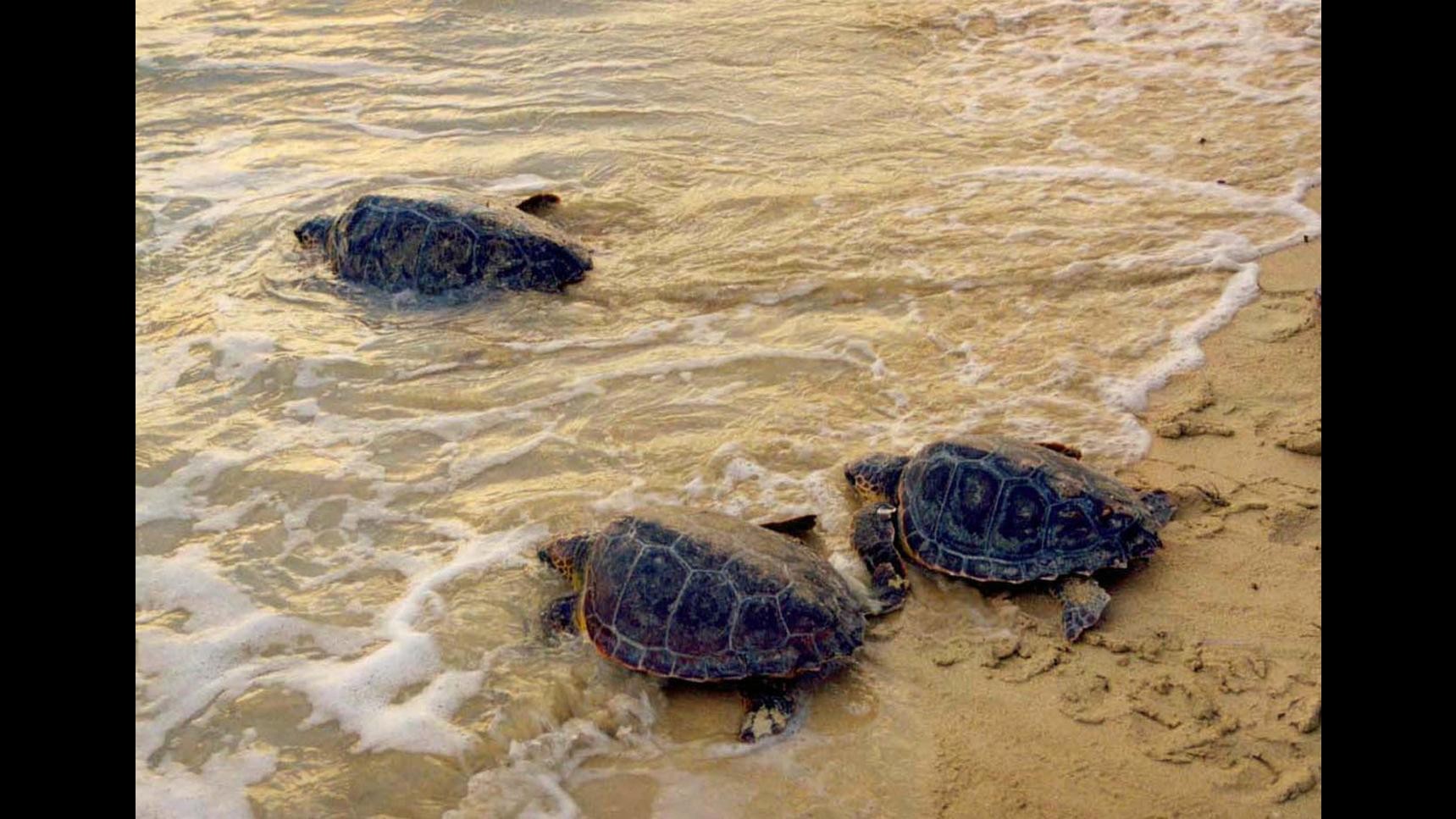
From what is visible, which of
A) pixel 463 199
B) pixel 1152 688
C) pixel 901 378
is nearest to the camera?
pixel 1152 688

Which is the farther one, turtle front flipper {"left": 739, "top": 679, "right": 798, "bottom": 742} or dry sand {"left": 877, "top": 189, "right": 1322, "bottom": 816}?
turtle front flipper {"left": 739, "top": 679, "right": 798, "bottom": 742}

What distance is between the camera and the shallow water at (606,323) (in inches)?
161

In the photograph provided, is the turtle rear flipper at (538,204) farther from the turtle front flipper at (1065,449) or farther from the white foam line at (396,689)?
the turtle front flipper at (1065,449)

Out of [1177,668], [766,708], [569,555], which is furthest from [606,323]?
[1177,668]

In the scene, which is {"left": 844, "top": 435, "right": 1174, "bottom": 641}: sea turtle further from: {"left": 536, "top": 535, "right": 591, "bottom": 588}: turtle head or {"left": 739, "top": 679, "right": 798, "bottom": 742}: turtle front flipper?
{"left": 536, "top": 535, "right": 591, "bottom": 588}: turtle head

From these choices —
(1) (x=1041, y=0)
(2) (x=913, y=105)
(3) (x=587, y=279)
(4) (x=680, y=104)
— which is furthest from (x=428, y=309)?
(1) (x=1041, y=0)

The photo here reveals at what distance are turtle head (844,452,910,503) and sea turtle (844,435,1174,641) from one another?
0.10m

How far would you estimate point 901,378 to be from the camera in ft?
19.7

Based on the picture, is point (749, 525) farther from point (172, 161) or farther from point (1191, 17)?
point (1191, 17)

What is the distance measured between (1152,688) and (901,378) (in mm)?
2327

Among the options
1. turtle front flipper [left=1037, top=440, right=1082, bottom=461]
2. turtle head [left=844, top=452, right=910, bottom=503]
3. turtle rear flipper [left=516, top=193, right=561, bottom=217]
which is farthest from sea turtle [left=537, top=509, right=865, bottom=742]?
turtle rear flipper [left=516, top=193, right=561, bottom=217]

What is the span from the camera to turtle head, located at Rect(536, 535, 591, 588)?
4.54 meters

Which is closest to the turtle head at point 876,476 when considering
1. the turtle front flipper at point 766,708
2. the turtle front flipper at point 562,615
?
the turtle front flipper at point 766,708

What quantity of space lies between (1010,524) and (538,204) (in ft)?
14.8
